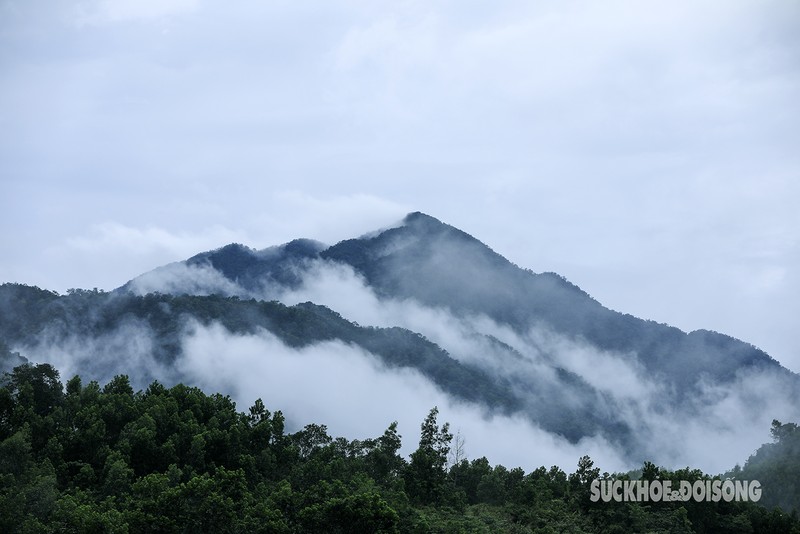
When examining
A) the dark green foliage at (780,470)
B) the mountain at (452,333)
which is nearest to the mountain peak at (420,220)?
the mountain at (452,333)

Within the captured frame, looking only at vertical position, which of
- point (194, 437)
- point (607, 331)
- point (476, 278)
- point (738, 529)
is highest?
point (476, 278)

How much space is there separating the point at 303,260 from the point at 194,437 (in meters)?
104

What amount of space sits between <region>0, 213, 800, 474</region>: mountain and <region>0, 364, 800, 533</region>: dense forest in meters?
49.4

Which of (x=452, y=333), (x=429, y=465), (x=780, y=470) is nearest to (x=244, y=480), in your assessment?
(x=429, y=465)

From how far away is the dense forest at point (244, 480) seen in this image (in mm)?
29547

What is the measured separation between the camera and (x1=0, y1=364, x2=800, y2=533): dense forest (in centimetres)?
2955

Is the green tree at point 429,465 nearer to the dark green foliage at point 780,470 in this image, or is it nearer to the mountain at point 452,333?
the dark green foliage at point 780,470

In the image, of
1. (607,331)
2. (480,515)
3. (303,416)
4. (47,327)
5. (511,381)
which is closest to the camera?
(480,515)

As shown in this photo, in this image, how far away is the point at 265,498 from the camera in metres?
32.8

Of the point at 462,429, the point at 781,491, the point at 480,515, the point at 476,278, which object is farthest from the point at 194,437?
the point at 476,278

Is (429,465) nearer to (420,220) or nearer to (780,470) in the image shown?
(780,470)

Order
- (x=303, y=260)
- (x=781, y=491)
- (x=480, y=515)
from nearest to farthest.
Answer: (x=480, y=515), (x=781, y=491), (x=303, y=260)

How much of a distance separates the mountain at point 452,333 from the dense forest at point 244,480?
4939 cm

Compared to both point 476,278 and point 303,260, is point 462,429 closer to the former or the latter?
point 476,278
